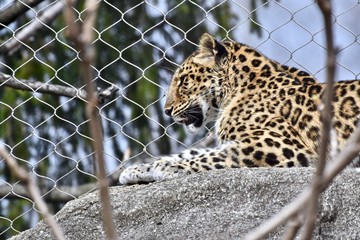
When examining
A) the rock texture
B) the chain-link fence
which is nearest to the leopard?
the rock texture

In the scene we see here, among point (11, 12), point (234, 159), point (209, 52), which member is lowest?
point (234, 159)

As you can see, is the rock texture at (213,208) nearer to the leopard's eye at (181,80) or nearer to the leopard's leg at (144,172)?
the leopard's leg at (144,172)

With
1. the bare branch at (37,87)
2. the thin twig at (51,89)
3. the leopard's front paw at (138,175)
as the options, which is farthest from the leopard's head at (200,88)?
the leopard's front paw at (138,175)

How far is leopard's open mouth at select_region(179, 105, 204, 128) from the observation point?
4.21 m

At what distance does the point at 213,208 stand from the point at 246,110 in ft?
3.54

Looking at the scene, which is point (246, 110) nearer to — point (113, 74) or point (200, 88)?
point (200, 88)

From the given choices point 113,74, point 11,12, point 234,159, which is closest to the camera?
point 234,159

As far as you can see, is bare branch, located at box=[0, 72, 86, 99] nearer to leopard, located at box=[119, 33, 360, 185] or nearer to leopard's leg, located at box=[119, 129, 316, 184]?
leopard, located at box=[119, 33, 360, 185]

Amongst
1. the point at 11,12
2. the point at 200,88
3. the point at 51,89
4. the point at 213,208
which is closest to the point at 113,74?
the point at 11,12

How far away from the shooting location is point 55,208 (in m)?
6.27

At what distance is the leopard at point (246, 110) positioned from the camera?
364 centimetres

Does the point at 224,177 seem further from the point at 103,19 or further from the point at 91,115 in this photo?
the point at 103,19

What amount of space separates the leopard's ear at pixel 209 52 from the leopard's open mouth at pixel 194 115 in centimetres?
22

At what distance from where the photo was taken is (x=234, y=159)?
3.63 metres
